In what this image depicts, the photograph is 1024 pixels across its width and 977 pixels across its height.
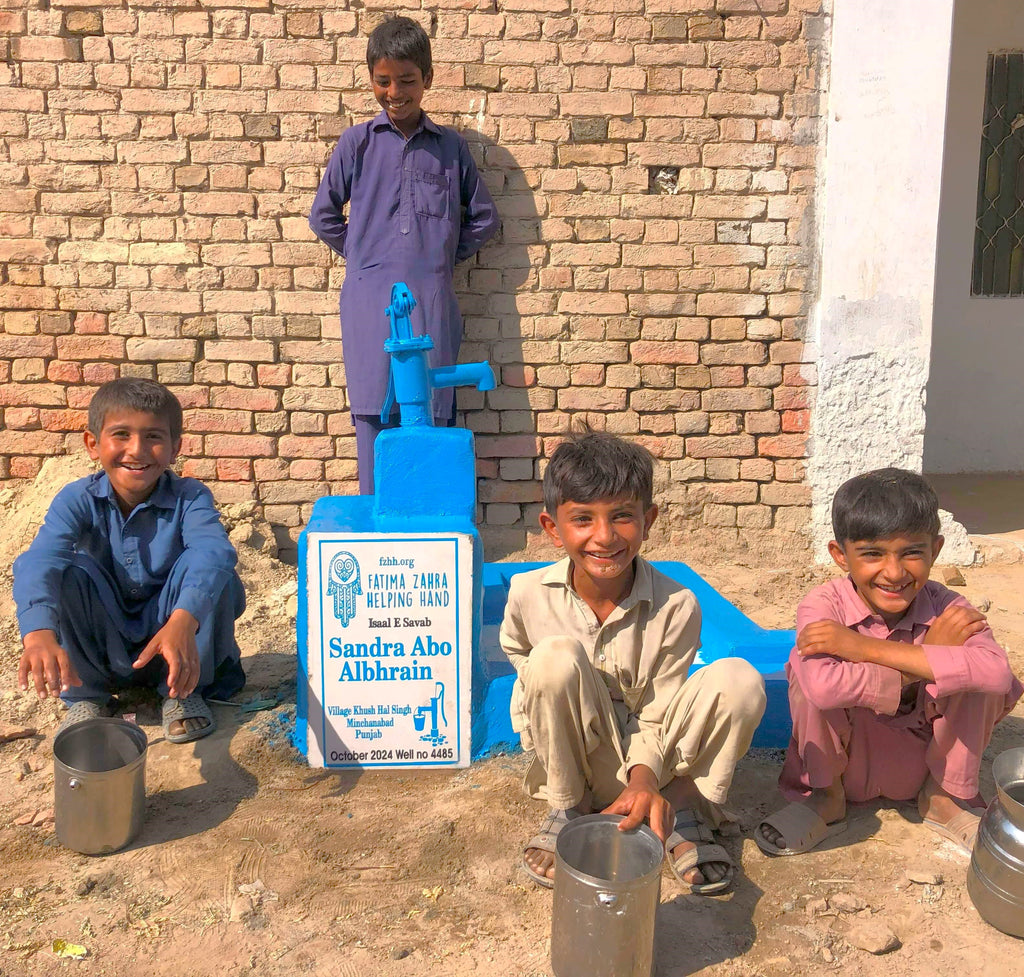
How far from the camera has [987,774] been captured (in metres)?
2.78

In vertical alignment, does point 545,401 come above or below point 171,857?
above

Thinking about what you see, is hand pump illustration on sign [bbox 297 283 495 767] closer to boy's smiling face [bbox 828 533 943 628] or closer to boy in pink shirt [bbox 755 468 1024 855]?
boy in pink shirt [bbox 755 468 1024 855]

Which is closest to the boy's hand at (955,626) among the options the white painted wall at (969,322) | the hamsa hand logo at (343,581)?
the hamsa hand logo at (343,581)

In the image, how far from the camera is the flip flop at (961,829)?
2.35 metres

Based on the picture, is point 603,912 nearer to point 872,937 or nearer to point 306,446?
point 872,937

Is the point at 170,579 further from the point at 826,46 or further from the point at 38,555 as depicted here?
the point at 826,46

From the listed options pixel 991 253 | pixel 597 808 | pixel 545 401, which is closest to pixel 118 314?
pixel 545 401

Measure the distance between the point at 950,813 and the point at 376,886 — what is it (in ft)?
4.59

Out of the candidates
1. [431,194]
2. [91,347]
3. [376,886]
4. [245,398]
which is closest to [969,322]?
[431,194]

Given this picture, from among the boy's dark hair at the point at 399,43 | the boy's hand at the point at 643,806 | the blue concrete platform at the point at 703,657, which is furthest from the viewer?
the boy's dark hair at the point at 399,43

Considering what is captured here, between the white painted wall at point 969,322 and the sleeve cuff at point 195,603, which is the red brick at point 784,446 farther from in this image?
the sleeve cuff at point 195,603

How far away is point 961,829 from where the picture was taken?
2.38m

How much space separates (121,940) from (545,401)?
10.2ft

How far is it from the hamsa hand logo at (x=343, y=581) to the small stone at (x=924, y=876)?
1519 mm
